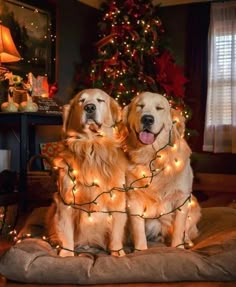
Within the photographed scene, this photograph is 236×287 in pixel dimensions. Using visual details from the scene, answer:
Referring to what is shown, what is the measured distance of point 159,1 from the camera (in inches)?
235

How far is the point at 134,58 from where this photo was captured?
16.7ft

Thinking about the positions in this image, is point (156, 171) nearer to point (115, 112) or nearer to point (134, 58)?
point (115, 112)

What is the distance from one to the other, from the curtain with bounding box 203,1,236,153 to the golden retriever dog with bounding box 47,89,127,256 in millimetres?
3704

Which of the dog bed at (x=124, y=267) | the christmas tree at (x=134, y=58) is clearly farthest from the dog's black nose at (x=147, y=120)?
the christmas tree at (x=134, y=58)

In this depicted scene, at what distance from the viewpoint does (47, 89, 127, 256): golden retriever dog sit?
77.8 inches

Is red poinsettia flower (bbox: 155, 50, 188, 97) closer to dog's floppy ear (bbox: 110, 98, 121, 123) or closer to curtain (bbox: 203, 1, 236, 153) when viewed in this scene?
curtain (bbox: 203, 1, 236, 153)

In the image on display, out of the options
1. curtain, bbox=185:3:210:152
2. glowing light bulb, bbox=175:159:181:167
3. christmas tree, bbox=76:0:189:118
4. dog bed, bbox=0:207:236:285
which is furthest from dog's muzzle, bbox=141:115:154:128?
curtain, bbox=185:3:210:152

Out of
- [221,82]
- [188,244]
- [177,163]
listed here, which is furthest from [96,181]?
[221,82]

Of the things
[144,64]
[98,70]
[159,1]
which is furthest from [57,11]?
[159,1]

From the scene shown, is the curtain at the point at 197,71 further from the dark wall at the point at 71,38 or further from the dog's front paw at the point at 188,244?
the dog's front paw at the point at 188,244

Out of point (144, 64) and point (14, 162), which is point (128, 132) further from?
point (144, 64)

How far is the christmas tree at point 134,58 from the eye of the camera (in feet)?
16.3

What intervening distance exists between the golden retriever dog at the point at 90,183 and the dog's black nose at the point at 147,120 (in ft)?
0.56

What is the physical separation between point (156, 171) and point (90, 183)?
0.29 meters
